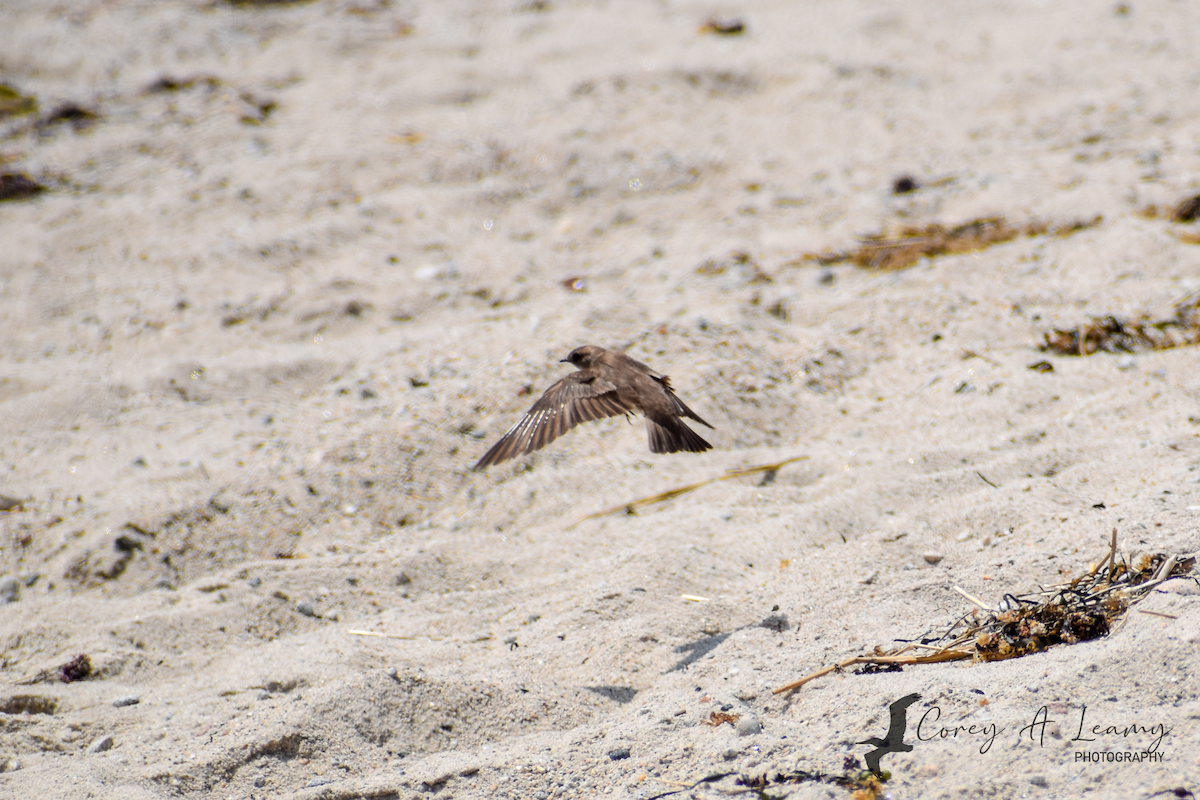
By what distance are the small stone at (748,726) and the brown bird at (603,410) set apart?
929mm

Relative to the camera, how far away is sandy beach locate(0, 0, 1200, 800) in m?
2.21

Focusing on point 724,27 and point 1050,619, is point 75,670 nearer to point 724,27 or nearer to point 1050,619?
point 1050,619

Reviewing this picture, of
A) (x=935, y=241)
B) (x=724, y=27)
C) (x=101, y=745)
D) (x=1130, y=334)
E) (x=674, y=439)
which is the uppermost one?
(x=724, y=27)

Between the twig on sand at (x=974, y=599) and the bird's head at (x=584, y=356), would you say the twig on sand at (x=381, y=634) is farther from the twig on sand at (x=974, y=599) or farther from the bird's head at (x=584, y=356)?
the twig on sand at (x=974, y=599)

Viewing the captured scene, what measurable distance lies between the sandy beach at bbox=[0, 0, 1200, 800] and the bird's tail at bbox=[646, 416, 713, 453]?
0.26 meters

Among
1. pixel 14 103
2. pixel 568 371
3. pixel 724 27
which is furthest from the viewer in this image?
pixel 724 27

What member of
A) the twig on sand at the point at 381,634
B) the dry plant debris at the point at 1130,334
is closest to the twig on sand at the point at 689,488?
the twig on sand at the point at 381,634

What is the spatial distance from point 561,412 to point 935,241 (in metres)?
2.14

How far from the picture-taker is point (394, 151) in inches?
204

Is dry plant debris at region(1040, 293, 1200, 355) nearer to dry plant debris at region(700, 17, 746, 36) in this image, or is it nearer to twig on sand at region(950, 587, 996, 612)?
twig on sand at region(950, 587, 996, 612)

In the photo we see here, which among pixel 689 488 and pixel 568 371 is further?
pixel 568 371

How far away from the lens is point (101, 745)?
2.36 metres

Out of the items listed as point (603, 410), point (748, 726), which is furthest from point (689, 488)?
point (748, 726)

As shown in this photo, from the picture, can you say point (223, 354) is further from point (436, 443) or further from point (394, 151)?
point (394, 151)
